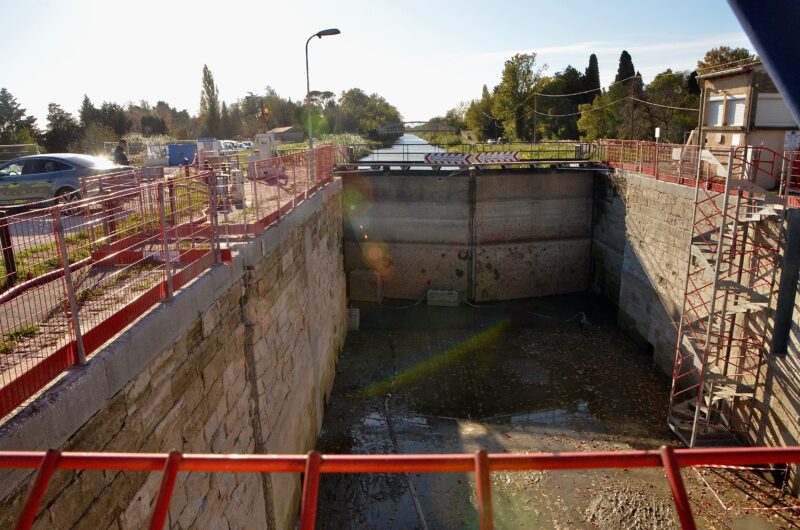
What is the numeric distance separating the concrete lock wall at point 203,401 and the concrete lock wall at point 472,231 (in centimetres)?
1002

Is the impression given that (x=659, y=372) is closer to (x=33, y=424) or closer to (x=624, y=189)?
(x=624, y=189)

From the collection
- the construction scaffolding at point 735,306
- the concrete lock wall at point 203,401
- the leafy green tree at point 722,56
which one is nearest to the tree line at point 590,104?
the leafy green tree at point 722,56

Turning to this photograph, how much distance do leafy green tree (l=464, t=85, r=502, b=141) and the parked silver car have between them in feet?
156

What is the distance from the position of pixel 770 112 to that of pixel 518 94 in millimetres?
34804

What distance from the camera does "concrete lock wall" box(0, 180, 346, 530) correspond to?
3.37 metres

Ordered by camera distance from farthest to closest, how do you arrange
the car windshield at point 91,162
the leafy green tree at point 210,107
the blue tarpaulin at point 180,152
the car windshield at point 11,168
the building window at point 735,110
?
the leafy green tree at point 210,107
the blue tarpaulin at point 180,152
the building window at point 735,110
the car windshield at point 91,162
the car windshield at point 11,168

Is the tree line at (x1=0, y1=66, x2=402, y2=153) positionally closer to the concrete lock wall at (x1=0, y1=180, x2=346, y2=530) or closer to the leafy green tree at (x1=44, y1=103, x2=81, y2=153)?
the leafy green tree at (x1=44, y1=103, x2=81, y2=153)

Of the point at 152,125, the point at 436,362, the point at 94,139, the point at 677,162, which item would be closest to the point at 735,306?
the point at 677,162

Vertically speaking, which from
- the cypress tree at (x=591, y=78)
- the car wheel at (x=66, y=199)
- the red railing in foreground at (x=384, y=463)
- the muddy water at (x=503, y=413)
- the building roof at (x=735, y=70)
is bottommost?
the muddy water at (x=503, y=413)

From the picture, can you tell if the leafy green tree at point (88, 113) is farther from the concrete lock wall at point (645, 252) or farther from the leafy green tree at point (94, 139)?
the concrete lock wall at point (645, 252)

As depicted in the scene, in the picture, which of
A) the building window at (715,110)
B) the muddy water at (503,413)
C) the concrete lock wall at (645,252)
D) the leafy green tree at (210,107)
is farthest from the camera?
the leafy green tree at (210,107)

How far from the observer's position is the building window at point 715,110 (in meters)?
19.5

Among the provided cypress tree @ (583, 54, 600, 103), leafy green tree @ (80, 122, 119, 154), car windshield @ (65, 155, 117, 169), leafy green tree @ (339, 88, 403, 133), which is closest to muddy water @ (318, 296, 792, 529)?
car windshield @ (65, 155, 117, 169)

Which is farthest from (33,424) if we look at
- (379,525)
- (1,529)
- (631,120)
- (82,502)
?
(631,120)
